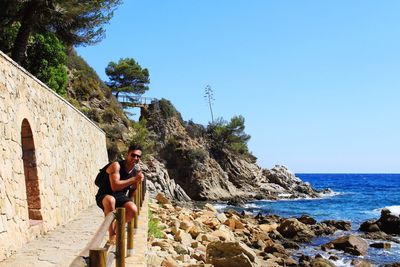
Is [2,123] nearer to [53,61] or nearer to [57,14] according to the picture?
[57,14]

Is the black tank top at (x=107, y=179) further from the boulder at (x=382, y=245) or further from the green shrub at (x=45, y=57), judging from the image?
the green shrub at (x=45, y=57)

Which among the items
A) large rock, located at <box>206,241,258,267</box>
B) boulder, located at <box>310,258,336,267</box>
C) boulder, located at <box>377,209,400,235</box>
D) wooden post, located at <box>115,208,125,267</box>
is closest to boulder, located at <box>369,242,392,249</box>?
boulder, located at <box>377,209,400,235</box>

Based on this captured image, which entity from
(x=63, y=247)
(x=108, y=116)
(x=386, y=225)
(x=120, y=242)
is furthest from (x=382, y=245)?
(x=108, y=116)

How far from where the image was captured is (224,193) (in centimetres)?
5053

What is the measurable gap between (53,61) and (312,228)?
17.8 m

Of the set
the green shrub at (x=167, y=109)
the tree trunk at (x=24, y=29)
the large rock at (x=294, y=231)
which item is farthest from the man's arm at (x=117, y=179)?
the green shrub at (x=167, y=109)

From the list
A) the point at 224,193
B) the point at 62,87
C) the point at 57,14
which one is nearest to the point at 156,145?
the point at 224,193

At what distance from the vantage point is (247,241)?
18469 millimetres

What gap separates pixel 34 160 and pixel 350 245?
14.9 m

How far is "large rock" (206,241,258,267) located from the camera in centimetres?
1186

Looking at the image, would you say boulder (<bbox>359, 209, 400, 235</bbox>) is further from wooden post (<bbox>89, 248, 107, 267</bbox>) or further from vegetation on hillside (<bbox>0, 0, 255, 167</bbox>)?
wooden post (<bbox>89, 248, 107, 267</bbox>)

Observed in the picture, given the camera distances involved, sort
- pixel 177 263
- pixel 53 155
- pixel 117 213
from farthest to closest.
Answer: pixel 53 155 < pixel 177 263 < pixel 117 213

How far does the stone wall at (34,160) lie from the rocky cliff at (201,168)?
30.0 m

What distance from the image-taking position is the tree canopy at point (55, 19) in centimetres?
1891
